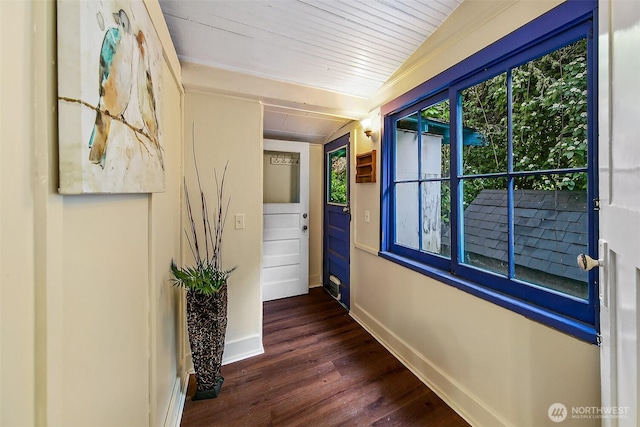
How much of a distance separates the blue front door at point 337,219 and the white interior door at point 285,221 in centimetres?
30

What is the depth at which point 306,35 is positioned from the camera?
151cm

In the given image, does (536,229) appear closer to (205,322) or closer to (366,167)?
(366,167)

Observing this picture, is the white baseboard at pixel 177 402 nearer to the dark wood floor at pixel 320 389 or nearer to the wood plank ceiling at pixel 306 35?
the dark wood floor at pixel 320 389

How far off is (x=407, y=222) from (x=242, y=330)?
5.34 feet

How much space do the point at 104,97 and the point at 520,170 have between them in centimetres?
170

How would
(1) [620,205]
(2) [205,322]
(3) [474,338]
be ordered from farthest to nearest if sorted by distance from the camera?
(2) [205,322]
(3) [474,338]
(1) [620,205]

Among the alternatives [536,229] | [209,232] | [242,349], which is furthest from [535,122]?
[242,349]

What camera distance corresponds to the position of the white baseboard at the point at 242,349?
1.87 metres

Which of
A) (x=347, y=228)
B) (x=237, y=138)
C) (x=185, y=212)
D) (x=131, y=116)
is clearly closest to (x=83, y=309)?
(x=131, y=116)

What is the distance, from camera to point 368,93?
7.31 feet

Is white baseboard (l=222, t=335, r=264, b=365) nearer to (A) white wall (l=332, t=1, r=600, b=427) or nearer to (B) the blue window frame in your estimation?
(A) white wall (l=332, t=1, r=600, b=427)

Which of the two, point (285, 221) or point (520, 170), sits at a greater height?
point (520, 170)

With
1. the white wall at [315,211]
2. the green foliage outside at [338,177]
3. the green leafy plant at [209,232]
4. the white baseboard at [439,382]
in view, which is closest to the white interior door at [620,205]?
the white baseboard at [439,382]

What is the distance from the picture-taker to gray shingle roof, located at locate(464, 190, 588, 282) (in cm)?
107
